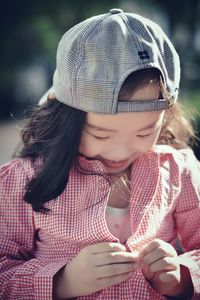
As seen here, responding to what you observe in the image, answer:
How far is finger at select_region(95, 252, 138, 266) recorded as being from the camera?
67.2 inches

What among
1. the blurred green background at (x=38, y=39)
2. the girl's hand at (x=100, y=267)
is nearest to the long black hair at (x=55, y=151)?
the girl's hand at (x=100, y=267)

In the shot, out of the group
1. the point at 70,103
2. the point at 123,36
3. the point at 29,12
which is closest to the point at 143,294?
the point at 70,103

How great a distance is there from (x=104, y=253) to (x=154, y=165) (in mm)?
461

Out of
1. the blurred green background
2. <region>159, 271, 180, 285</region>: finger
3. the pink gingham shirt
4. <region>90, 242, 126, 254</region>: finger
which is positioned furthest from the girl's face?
the blurred green background

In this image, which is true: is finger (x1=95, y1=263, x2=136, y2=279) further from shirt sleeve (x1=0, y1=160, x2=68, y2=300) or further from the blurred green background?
the blurred green background

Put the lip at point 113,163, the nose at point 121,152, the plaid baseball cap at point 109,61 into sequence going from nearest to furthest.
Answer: the plaid baseball cap at point 109,61
the nose at point 121,152
the lip at point 113,163

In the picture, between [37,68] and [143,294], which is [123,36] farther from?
[37,68]

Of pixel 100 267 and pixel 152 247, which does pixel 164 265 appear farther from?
pixel 100 267

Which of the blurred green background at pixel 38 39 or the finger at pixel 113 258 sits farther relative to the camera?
the blurred green background at pixel 38 39

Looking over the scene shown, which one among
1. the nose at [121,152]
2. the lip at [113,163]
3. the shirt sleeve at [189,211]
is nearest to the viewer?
the nose at [121,152]

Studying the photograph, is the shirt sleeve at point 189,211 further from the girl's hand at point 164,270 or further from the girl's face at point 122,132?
the girl's face at point 122,132

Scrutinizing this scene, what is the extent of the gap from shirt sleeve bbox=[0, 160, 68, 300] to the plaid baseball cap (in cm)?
40

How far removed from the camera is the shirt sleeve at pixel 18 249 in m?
1.82

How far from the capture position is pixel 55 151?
1897 mm
